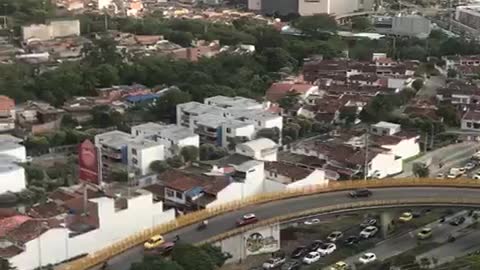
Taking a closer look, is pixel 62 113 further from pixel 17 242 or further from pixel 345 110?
pixel 17 242

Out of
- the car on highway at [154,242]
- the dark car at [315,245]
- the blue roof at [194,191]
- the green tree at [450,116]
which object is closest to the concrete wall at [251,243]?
the dark car at [315,245]

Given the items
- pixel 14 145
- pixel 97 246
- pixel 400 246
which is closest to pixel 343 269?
pixel 400 246

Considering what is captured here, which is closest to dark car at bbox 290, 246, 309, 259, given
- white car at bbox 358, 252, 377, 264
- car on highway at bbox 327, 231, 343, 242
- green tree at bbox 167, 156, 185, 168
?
car on highway at bbox 327, 231, 343, 242

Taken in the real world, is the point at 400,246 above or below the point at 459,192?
below

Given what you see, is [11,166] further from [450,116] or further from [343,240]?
[450,116]

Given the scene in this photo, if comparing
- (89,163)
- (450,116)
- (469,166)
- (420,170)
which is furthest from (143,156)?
(450,116)
